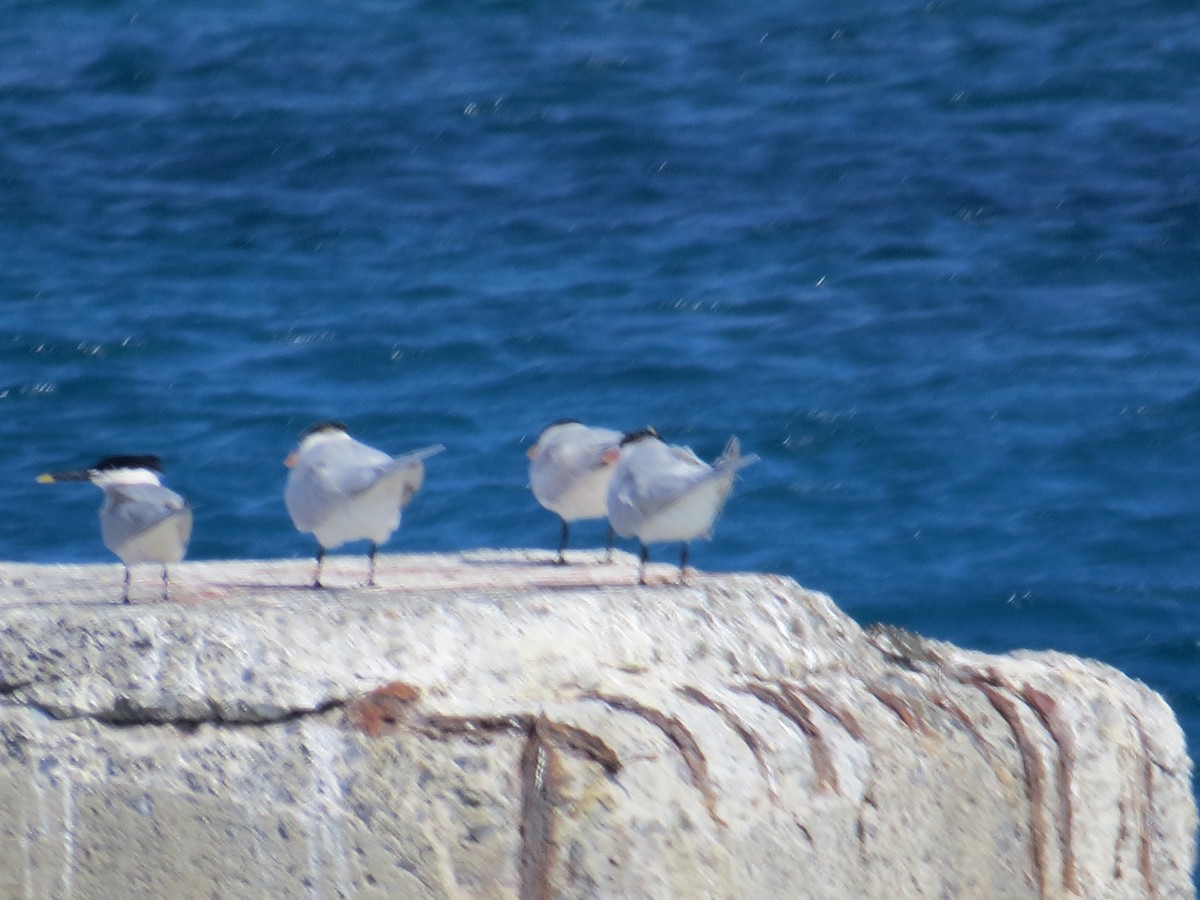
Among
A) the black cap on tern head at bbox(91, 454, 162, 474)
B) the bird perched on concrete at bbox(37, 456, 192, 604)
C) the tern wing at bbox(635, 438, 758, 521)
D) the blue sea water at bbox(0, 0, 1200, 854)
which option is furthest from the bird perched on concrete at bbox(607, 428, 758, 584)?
the blue sea water at bbox(0, 0, 1200, 854)

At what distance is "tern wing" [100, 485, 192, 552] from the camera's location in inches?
184

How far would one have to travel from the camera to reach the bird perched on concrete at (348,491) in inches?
192

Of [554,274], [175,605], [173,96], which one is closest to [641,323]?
[554,274]

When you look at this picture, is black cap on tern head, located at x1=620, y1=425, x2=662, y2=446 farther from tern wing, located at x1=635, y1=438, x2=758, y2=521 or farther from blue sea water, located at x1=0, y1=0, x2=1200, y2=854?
blue sea water, located at x1=0, y1=0, x2=1200, y2=854

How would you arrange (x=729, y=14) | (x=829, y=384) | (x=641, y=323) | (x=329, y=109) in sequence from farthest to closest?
(x=729, y=14) → (x=329, y=109) → (x=641, y=323) → (x=829, y=384)

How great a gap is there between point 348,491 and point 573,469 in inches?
35.6

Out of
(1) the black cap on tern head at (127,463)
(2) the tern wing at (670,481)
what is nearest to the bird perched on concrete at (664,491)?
(2) the tern wing at (670,481)

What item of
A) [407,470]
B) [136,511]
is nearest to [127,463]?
[136,511]

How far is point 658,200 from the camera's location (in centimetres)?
1362

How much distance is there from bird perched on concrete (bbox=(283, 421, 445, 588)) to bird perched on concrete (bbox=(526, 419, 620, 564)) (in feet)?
2.08

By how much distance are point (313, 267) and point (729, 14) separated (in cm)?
571

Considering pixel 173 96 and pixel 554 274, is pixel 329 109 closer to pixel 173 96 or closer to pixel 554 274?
pixel 173 96

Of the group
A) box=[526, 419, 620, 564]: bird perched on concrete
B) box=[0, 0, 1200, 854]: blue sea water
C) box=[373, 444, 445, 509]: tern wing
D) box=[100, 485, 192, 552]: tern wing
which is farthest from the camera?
box=[0, 0, 1200, 854]: blue sea water

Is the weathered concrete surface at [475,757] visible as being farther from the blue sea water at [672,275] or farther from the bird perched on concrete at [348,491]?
the blue sea water at [672,275]
